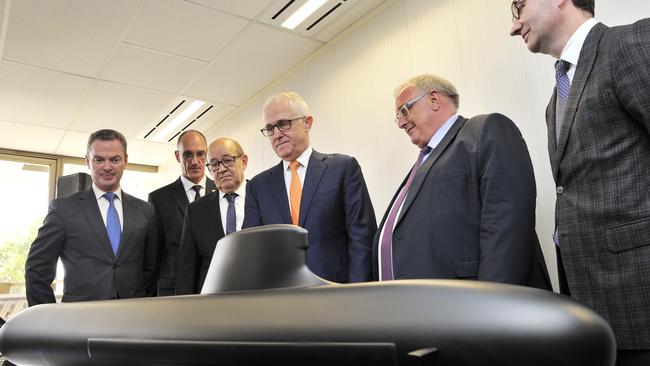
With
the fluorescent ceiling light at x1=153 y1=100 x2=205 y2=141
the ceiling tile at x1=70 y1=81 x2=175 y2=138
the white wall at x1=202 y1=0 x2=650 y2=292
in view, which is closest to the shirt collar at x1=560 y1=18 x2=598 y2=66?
the white wall at x1=202 y1=0 x2=650 y2=292

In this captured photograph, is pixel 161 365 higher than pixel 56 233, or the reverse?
pixel 56 233

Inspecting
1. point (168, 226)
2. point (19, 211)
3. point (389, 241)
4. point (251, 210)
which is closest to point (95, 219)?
point (168, 226)

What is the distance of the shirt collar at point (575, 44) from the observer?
4.25ft

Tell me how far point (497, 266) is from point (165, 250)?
178cm

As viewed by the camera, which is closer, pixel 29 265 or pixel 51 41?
pixel 29 265

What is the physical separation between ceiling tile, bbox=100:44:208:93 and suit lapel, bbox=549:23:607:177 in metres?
3.27

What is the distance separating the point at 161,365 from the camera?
1.48 ft

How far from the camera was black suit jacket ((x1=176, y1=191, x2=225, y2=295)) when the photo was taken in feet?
7.00

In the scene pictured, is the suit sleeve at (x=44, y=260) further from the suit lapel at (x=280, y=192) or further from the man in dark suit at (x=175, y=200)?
the suit lapel at (x=280, y=192)

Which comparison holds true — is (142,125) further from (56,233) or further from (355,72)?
(56,233)

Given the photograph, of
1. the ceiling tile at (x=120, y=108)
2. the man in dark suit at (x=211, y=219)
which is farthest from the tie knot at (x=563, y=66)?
the ceiling tile at (x=120, y=108)

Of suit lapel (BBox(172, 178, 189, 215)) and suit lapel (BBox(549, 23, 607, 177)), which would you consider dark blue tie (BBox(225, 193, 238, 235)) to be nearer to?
suit lapel (BBox(172, 178, 189, 215))

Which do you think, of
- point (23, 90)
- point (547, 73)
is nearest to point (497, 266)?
point (547, 73)

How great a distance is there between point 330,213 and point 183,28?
2295mm
